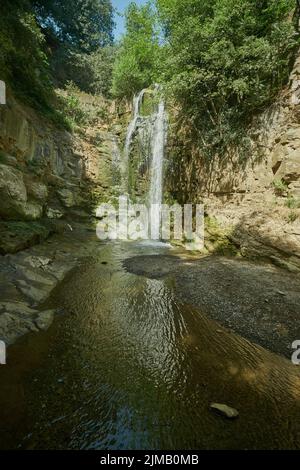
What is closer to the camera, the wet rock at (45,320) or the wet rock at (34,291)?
the wet rock at (45,320)

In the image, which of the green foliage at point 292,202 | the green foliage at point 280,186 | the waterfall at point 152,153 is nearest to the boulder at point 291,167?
the green foliage at point 280,186

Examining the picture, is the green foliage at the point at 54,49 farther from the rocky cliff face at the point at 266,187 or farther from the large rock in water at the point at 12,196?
the rocky cliff face at the point at 266,187

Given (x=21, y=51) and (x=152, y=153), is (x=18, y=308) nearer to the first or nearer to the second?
(x=21, y=51)

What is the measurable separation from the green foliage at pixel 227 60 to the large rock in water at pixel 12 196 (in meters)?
6.65

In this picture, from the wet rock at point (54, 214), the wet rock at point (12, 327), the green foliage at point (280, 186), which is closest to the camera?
the wet rock at point (12, 327)

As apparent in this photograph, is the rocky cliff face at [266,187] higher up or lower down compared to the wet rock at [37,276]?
higher up

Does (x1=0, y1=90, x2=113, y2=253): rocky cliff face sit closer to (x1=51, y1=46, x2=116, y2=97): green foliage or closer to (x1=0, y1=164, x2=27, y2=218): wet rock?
(x1=0, y1=164, x2=27, y2=218): wet rock

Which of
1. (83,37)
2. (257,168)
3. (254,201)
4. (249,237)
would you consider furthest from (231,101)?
(83,37)

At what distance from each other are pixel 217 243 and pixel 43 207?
665 cm

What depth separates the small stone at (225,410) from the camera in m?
2.63

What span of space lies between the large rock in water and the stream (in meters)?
3.71

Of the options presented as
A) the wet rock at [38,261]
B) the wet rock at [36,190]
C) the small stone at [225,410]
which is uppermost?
the wet rock at [36,190]

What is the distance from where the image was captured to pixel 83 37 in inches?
924

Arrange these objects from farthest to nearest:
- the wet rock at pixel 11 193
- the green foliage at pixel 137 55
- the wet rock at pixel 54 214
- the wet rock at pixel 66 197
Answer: the green foliage at pixel 137 55
the wet rock at pixel 66 197
the wet rock at pixel 54 214
the wet rock at pixel 11 193
